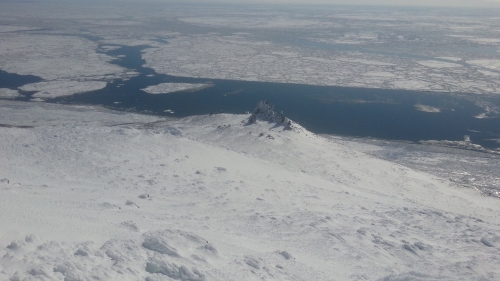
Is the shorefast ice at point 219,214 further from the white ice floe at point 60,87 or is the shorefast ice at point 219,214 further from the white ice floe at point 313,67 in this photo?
the white ice floe at point 313,67

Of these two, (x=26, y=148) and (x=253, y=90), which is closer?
(x=26, y=148)

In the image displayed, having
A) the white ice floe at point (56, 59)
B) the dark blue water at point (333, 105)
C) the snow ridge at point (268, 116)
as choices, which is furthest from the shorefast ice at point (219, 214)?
the white ice floe at point (56, 59)

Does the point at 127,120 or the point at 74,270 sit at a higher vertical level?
the point at 74,270

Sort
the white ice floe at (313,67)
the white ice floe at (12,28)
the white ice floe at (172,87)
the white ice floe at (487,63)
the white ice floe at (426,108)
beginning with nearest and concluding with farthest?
the white ice floe at (426,108) → the white ice floe at (172,87) → the white ice floe at (313,67) → the white ice floe at (487,63) → the white ice floe at (12,28)

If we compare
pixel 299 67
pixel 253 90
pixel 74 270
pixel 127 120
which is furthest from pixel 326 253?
pixel 299 67

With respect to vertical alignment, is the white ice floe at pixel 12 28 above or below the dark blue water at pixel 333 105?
above

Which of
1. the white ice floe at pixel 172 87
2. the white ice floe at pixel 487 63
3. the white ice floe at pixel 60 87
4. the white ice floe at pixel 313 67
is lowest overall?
the white ice floe at pixel 60 87

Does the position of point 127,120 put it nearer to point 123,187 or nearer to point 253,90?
point 253,90

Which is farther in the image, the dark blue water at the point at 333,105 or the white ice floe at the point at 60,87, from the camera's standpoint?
the white ice floe at the point at 60,87
